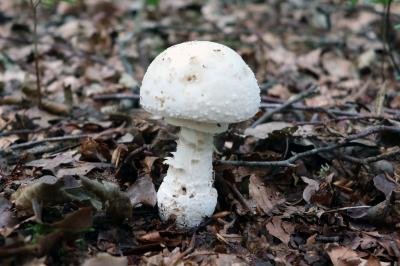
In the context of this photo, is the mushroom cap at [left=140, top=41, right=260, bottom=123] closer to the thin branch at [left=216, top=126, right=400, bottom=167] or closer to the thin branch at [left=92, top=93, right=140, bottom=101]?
the thin branch at [left=216, top=126, right=400, bottom=167]

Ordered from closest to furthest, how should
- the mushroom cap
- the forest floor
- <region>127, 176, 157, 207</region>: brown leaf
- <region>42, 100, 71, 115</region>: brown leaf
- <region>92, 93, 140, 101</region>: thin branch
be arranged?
the mushroom cap
the forest floor
<region>127, 176, 157, 207</region>: brown leaf
<region>42, 100, 71, 115</region>: brown leaf
<region>92, 93, 140, 101</region>: thin branch

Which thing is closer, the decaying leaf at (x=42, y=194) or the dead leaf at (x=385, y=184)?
the decaying leaf at (x=42, y=194)

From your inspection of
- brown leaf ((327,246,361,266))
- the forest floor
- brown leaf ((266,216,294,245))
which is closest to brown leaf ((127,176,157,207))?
the forest floor

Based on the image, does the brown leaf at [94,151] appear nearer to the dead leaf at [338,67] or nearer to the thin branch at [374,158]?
the thin branch at [374,158]

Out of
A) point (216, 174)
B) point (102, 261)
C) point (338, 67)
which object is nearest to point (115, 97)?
point (216, 174)

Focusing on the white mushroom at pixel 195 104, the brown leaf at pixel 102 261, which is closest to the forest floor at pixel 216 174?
the brown leaf at pixel 102 261
